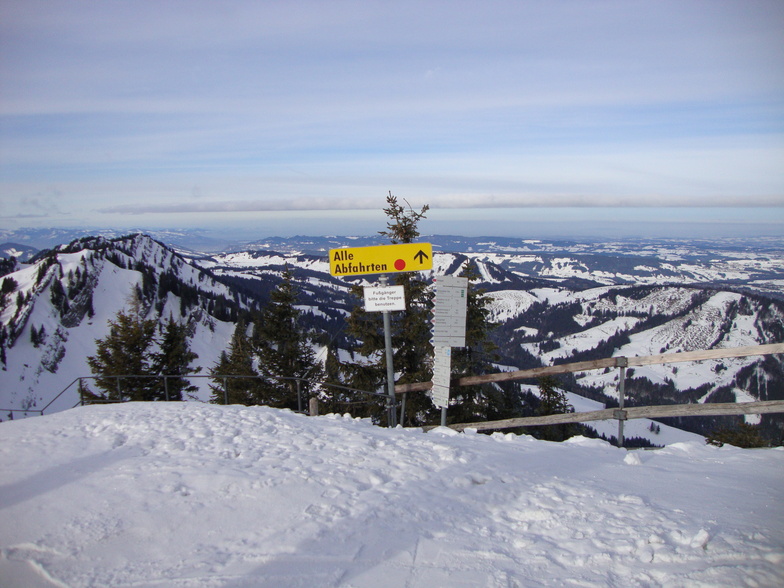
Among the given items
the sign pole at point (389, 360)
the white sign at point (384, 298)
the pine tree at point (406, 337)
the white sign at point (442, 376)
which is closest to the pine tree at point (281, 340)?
the pine tree at point (406, 337)

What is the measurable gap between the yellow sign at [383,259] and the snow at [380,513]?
2.64 m

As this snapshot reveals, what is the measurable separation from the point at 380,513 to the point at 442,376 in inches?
134

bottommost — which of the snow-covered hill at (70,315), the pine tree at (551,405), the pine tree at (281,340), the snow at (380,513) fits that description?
the snow-covered hill at (70,315)

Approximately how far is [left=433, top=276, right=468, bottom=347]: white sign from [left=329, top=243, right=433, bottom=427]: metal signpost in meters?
0.53

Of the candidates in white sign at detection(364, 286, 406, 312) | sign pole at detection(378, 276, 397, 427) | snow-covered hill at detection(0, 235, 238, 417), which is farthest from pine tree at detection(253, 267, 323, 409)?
snow-covered hill at detection(0, 235, 238, 417)

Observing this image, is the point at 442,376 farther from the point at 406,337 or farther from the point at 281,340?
the point at 281,340

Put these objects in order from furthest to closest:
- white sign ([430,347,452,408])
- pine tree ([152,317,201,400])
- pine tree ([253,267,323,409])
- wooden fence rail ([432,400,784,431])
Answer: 1. pine tree ([152,317,201,400])
2. pine tree ([253,267,323,409])
3. white sign ([430,347,452,408])
4. wooden fence rail ([432,400,784,431])

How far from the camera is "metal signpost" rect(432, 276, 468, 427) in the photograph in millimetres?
7418

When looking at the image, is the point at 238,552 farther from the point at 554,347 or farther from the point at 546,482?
the point at 554,347

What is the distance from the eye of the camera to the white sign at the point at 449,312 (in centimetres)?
743

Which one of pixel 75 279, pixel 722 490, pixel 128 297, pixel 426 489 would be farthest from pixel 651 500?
pixel 75 279

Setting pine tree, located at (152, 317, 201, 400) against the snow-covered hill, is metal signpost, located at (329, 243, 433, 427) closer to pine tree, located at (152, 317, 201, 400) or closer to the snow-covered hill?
pine tree, located at (152, 317, 201, 400)

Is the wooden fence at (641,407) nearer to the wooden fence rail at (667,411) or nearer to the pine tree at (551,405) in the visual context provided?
the wooden fence rail at (667,411)

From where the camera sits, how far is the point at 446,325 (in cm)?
749
